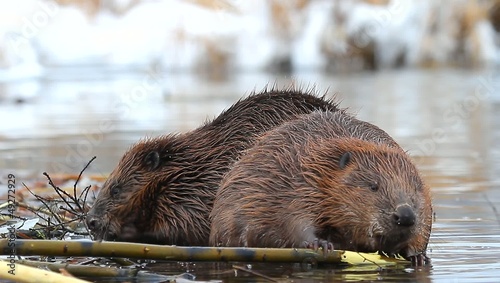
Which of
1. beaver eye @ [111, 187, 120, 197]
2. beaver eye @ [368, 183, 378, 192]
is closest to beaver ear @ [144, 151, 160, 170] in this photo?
beaver eye @ [111, 187, 120, 197]

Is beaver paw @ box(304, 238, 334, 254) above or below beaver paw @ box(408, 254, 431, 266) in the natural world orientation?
above

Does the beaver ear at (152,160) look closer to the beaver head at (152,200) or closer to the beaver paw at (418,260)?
the beaver head at (152,200)

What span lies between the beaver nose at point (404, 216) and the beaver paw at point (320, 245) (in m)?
0.26

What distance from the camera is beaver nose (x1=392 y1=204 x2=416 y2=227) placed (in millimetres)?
3697

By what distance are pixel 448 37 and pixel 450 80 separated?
8.45 metres

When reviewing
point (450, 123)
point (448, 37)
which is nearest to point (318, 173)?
point (450, 123)

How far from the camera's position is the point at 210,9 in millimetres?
33625

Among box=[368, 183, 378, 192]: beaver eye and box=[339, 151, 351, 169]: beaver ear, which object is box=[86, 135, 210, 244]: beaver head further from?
box=[368, 183, 378, 192]: beaver eye

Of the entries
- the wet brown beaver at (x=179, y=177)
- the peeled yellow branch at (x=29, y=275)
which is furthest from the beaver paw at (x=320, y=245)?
the peeled yellow branch at (x=29, y=275)

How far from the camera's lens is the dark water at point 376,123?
4.15 m

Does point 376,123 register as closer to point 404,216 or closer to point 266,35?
point 404,216

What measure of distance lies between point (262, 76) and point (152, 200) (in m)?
23.2

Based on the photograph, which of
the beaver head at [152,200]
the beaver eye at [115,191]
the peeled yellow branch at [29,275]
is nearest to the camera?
the peeled yellow branch at [29,275]

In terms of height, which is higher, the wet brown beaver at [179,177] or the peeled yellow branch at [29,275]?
the wet brown beaver at [179,177]
